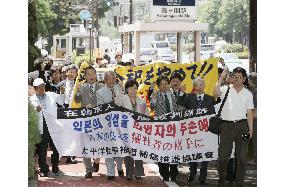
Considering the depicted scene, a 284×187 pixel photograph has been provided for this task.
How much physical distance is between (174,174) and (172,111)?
36.0 inches

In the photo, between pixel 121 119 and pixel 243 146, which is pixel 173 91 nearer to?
pixel 121 119

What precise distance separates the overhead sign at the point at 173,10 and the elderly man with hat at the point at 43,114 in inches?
244

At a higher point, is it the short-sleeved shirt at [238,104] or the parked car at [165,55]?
the parked car at [165,55]

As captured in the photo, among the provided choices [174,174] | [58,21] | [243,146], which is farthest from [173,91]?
[58,21]

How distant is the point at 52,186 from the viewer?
10.7m

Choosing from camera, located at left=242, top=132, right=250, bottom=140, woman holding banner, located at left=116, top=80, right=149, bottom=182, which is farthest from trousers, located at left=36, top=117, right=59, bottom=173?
camera, located at left=242, top=132, right=250, bottom=140

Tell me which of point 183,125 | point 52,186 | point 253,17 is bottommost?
point 52,186

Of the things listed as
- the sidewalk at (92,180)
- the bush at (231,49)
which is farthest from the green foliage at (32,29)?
the bush at (231,49)

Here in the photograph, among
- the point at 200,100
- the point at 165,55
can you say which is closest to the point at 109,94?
the point at 200,100

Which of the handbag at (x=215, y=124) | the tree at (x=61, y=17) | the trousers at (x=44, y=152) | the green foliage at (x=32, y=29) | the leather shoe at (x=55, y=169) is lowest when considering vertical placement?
the leather shoe at (x=55, y=169)

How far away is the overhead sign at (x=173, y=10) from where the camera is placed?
17.0 m

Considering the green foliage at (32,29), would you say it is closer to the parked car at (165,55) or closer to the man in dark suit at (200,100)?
the man in dark suit at (200,100)

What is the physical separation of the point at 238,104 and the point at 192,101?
124 centimetres

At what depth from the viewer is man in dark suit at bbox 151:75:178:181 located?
1111cm
